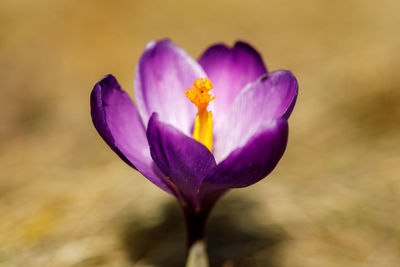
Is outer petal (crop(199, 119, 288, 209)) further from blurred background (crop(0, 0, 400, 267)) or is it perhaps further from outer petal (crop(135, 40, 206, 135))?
blurred background (crop(0, 0, 400, 267))

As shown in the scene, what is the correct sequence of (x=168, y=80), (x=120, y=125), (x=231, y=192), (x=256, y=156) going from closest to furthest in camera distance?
(x=256, y=156), (x=120, y=125), (x=168, y=80), (x=231, y=192)

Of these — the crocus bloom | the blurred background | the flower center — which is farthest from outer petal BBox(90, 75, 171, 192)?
the blurred background

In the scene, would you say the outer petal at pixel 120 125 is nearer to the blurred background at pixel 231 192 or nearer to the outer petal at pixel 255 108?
the outer petal at pixel 255 108

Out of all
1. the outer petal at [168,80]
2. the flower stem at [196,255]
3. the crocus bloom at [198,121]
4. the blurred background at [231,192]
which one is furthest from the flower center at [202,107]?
the blurred background at [231,192]

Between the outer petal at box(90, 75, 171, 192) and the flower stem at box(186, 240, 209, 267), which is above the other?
the outer petal at box(90, 75, 171, 192)

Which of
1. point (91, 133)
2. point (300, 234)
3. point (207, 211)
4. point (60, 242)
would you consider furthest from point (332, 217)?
point (91, 133)

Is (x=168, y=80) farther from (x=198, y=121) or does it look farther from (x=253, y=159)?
(x=253, y=159)

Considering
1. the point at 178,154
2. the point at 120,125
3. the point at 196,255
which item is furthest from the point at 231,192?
the point at 178,154
